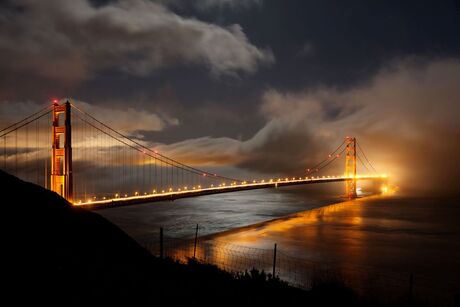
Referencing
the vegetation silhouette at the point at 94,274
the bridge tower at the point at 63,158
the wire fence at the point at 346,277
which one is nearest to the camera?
the vegetation silhouette at the point at 94,274

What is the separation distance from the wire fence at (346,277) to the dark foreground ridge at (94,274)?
101 inches

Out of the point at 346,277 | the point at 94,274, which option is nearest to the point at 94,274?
the point at 94,274

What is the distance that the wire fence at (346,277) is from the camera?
15422 millimetres

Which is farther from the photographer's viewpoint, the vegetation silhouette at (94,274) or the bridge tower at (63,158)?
the bridge tower at (63,158)

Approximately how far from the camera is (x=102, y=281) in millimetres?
8344

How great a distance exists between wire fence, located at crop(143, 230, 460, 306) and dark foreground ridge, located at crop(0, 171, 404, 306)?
101 inches

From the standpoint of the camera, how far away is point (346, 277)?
19625 millimetres

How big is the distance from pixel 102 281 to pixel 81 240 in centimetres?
416

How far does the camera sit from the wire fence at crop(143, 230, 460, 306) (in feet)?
50.6

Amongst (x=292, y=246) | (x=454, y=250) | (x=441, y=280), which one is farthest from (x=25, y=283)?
(x=454, y=250)

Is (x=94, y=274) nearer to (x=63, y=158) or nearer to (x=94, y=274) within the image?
(x=94, y=274)

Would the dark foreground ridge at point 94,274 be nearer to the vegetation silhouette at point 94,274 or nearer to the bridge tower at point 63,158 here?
the vegetation silhouette at point 94,274

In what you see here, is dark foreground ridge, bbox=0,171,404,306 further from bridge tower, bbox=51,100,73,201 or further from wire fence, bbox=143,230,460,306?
bridge tower, bbox=51,100,73,201

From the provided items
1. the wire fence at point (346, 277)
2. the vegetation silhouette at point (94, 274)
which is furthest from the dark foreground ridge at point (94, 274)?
the wire fence at point (346, 277)
